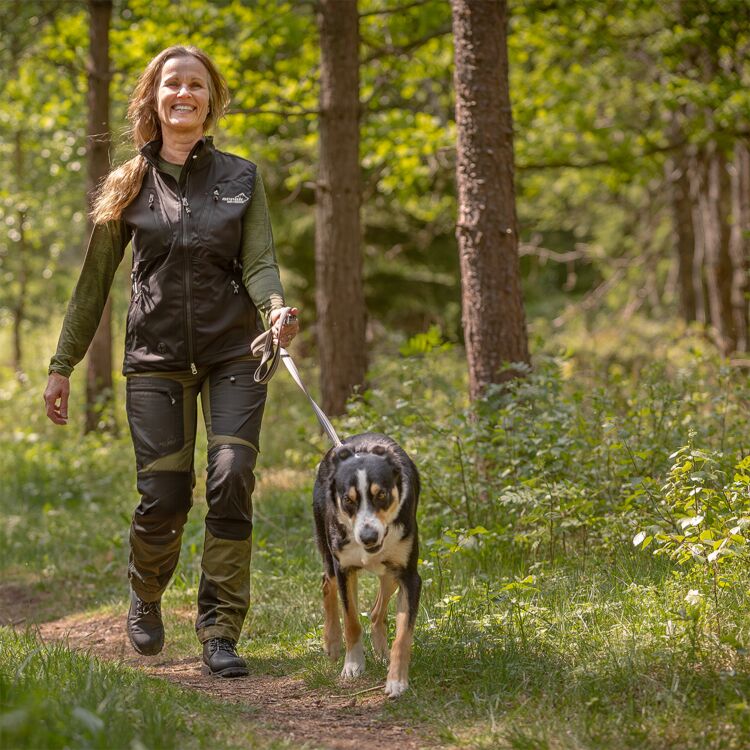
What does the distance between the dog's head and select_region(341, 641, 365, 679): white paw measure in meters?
0.61

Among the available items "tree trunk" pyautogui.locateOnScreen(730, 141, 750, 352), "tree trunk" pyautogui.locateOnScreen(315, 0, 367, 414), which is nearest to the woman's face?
"tree trunk" pyautogui.locateOnScreen(315, 0, 367, 414)

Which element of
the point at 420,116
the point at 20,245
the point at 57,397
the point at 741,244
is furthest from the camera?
the point at 20,245

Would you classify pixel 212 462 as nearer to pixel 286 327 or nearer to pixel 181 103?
pixel 286 327

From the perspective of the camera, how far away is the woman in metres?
5.09

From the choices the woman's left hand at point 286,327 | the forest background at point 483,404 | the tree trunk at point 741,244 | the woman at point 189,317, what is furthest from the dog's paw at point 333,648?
the tree trunk at point 741,244

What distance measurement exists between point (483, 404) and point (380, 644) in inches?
99.6

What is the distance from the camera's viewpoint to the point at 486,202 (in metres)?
7.44

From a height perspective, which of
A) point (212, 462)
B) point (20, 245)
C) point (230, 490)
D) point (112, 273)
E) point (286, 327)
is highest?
point (20, 245)

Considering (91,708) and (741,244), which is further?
(741,244)

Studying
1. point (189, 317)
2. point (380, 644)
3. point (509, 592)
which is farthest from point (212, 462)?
point (509, 592)

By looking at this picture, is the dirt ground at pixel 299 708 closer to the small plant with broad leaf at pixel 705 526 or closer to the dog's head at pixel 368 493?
the dog's head at pixel 368 493

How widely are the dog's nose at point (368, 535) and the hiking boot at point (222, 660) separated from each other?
1.16 meters

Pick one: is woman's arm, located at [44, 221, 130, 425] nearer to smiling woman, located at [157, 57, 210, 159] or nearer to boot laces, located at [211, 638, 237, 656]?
smiling woman, located at [157, 57, 210, 159]

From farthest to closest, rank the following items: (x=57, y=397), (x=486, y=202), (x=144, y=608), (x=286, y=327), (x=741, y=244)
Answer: (x=741, y=244)
(x=486, y=202)
(x=144, y=608)
(x=57, y=397)
(x=286, y=327)
